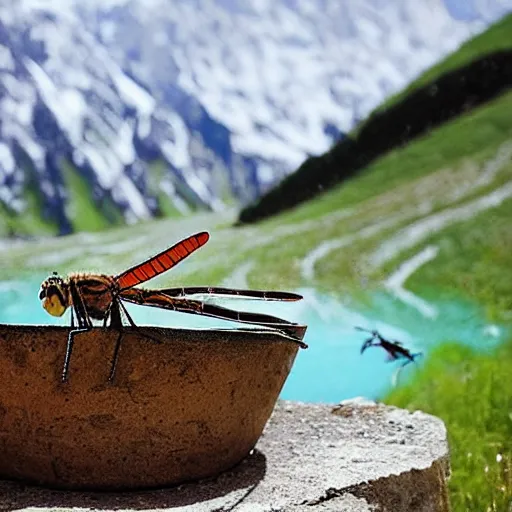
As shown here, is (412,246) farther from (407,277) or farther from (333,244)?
(333,244)

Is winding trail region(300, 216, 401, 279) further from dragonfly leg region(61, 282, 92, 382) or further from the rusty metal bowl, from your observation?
dragonfly leg region(61, 282, 92, 382)

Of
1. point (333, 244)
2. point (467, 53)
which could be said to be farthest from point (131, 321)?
point (467, 53)

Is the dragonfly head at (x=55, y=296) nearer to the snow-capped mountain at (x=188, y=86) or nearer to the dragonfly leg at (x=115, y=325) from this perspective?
the dragonfly leg at (x=115, y=325)

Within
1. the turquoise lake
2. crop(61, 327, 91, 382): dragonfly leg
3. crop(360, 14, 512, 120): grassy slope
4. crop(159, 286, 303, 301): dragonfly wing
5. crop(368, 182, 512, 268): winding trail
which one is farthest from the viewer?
crop(360, 14, 512, 120): grassy slope

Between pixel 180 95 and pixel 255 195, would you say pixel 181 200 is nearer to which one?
pixel 255 195

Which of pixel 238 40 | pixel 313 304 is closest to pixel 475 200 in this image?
pixel 313 304

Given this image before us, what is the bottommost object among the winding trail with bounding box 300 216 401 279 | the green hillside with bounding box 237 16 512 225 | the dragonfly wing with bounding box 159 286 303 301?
the winding trail with bounding box 300 216 401 279

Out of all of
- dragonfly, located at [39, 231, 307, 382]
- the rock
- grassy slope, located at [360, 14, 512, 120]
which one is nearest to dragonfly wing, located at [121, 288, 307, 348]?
dragonfly, located at [39, 231, 307, 382]
